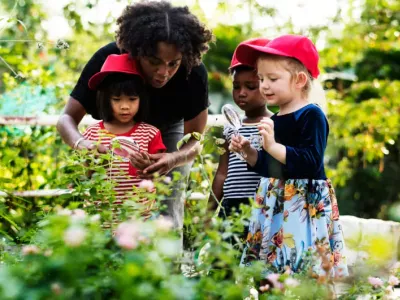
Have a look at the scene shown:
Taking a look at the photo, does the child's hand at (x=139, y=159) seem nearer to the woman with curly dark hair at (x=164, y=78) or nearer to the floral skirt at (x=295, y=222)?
the woman with curly dark hair at (x=164, y=78)

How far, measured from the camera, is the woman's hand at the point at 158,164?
9.83ft

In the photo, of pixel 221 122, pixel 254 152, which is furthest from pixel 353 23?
pixel 254 152

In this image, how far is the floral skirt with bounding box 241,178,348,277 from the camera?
274 cm

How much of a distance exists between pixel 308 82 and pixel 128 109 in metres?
0.74

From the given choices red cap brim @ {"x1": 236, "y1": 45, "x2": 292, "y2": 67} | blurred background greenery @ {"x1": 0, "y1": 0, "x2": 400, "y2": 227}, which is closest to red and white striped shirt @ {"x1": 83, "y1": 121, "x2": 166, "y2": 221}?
red cap brim @ {"x1": 236, "y1": 45, "x2": 292, "y2": 67}

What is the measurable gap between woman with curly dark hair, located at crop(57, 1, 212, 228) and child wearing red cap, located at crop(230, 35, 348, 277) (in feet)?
1.24

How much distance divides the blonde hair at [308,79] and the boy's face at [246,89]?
11.0 inches

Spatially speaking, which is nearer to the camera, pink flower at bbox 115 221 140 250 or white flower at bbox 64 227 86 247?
white flower at bbox 64 227 86 247

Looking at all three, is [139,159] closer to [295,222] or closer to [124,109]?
[124,109]

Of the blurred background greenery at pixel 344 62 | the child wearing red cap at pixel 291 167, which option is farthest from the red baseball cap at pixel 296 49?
the blurred background greenery at pixel 344 62

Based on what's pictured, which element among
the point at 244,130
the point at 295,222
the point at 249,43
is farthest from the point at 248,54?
the point at 295,222

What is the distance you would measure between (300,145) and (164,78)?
0.68m

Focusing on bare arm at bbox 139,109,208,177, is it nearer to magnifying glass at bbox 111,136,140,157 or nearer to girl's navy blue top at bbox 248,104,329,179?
magnifying glass at bbox 111,136,140,157

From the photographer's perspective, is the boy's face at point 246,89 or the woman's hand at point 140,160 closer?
the woman's hand at point 140,160
